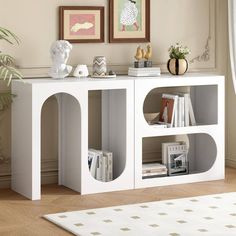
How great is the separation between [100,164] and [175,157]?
719 mm

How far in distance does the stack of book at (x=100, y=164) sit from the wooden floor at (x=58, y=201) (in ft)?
0.68

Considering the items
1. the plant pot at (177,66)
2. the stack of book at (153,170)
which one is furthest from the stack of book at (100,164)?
the plant pot at (177,66)

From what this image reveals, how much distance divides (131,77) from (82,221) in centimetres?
142

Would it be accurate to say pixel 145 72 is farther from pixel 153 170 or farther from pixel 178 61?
pixel 153 170

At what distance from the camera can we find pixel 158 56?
5906mm

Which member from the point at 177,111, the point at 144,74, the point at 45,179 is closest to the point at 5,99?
the point at 45,179

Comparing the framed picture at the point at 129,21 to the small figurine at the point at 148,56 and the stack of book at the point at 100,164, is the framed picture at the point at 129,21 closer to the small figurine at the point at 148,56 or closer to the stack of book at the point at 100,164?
the small figurine at the point at 148,56

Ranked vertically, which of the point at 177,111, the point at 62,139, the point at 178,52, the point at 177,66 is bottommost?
the point at 62,139

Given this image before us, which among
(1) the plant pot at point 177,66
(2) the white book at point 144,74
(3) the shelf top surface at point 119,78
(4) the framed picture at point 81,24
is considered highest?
(4) the framed picture at point 81,24

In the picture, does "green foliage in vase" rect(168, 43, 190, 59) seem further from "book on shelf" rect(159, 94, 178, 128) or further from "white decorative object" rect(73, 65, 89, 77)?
"white decorative object" rect(73, 65, 89, 77)

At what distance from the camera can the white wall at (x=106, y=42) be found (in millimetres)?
5352

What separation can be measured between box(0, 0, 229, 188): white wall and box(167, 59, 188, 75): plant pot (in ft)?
0.73

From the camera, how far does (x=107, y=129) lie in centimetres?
562

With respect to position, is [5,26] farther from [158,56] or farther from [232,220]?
[232,220]
